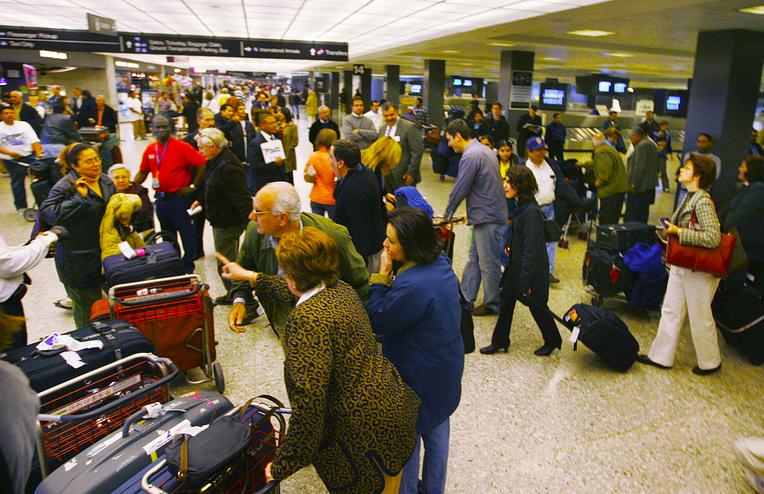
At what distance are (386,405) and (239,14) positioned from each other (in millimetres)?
10245

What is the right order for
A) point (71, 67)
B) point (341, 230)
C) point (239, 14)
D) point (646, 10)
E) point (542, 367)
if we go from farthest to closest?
1. point (71, 67)
2. point (239, 14)
3. point (646, 10)
4. point (542, 367)
5. point (341, 230)

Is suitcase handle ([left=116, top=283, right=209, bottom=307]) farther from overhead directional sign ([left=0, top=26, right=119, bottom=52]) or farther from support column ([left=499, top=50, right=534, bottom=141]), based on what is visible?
support column ([left=499, top=50, right=534, bottom=141])

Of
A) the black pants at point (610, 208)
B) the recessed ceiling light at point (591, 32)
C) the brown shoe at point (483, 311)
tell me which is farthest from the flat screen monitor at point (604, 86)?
the brown shoe at point (483, 311)

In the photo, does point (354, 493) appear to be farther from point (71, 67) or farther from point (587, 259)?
point (71, 67)

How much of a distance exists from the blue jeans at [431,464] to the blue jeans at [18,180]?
8.70 metres

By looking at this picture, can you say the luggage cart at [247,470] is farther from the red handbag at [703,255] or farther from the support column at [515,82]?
the support column at [515,82]

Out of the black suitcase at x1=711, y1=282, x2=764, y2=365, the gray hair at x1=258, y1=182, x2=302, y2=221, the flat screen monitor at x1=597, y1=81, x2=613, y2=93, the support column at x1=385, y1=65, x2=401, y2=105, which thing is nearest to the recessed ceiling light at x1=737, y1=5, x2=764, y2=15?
the black suitcase at x1=711, y1=282, x2=764, y2=365

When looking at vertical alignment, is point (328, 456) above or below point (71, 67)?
below

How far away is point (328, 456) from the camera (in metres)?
1.94

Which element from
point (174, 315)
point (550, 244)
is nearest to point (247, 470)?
point (174, 315)

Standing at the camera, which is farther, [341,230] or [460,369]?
[341,230]

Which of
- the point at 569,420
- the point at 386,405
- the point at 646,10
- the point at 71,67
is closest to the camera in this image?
the point at 386,405

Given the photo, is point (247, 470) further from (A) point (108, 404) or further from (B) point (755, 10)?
(B) point (755, 10)

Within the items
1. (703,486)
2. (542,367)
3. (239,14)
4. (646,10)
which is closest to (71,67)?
(239,14)
